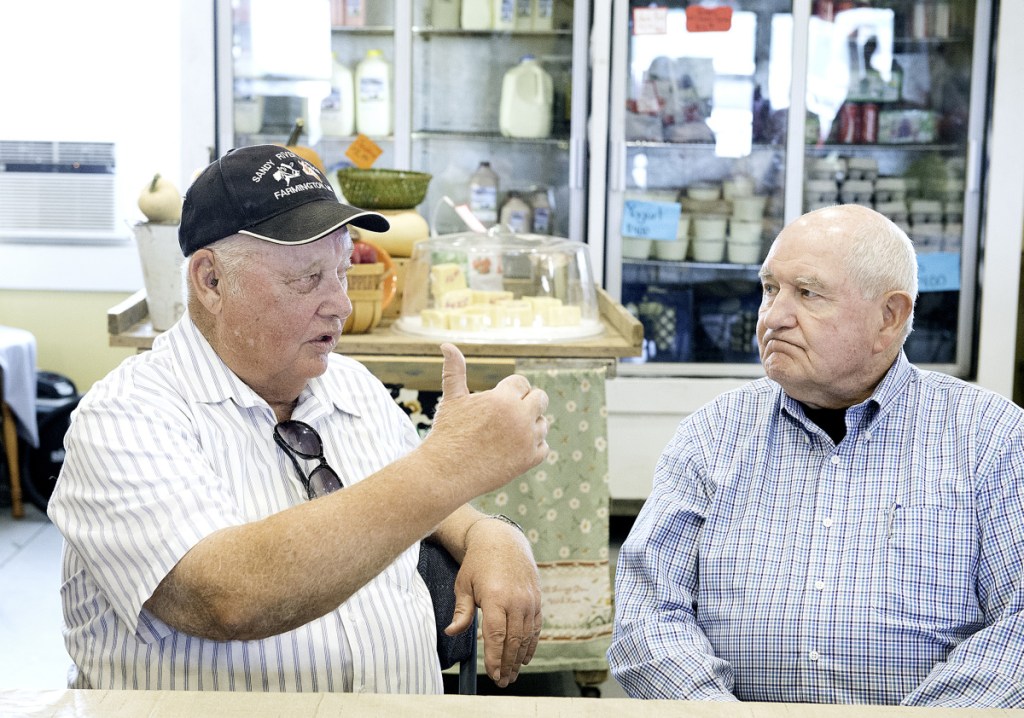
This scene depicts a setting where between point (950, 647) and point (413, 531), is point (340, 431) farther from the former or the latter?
point (950, 647)

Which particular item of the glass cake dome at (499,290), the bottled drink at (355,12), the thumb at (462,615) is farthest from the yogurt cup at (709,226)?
the thumb at (462,615)

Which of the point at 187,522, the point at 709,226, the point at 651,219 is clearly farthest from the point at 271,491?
the point at 709,226

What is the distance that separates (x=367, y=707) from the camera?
115cm

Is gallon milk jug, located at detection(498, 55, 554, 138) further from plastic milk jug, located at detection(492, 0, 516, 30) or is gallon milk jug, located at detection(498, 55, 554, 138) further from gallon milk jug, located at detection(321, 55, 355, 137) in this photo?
gallon milk jug, located at detection(321, 55, 355, 137)

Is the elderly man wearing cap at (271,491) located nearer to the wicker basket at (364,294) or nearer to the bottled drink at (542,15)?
the wicker basket at (364,294)

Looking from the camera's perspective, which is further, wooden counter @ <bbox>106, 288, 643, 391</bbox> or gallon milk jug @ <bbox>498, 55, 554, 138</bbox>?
gallon milk jug @ <bbox>498, 55, 554, 138</bbox>

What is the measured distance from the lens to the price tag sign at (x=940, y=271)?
421cm

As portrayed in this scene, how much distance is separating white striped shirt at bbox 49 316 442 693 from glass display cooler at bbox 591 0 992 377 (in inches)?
109

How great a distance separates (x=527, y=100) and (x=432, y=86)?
410 millimetres

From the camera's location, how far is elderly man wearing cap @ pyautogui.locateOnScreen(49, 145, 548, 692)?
1200 mm

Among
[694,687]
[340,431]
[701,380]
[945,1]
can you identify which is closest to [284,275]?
[340,431]

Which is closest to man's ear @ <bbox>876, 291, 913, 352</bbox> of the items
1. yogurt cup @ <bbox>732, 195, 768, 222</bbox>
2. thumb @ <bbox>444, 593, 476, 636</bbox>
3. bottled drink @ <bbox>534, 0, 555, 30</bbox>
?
thumb @ <bbox>444, 593, 476, 636</bbox>

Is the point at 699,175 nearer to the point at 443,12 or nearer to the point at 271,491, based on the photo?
the point at 443,12

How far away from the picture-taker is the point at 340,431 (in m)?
1.59
